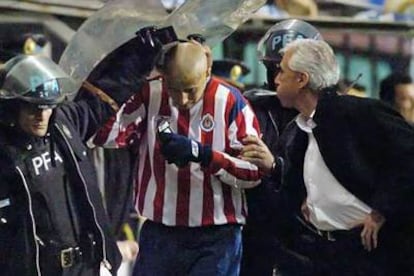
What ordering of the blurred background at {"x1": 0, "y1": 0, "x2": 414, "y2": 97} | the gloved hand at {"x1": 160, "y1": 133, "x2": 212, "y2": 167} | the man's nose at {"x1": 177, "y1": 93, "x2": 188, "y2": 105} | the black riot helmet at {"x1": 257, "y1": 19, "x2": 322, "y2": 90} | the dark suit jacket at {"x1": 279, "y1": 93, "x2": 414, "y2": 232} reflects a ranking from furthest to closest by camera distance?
the blurred background at {"x1": 0, "y1": 0, "x2": 414, "y2": 97}
the black riot helmet at {"x1": 257, "y1": 19, "x2": 322, "y2": 90}
the man's nose at {"x1": 177, "y1": 93, "x2": 188, "y2": 105}
the gloved hand at {"x1": 160, "y1": 133, "x2": 212, "y2": 167}
the dark suit jacket at {"x1": 279, "y1": 93, "x2": 414, "y2": 232}

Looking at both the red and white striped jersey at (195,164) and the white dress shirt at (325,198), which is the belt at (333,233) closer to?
the white dress shirt at (325,198)

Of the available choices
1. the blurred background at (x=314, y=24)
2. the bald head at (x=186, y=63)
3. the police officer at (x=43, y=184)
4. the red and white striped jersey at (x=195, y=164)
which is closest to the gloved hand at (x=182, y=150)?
the red and white striped jersey at (x=195, y=164)

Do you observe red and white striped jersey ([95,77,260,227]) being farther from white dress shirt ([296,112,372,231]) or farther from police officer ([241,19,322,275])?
white dress shirt ([296,112,372,231])

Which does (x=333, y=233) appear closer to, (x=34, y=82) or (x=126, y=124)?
(x=126, y=124)

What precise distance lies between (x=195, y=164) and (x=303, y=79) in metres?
0.68

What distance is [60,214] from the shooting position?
816 cm

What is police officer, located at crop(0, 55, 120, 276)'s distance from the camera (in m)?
8.06

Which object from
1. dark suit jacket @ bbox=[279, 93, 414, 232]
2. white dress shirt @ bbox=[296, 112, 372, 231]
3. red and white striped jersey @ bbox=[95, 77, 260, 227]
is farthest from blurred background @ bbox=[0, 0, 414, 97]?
dark suit jacket @ bbox=[279, 93, 414, 232]

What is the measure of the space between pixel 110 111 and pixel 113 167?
8.84ft

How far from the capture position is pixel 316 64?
8.12 metres

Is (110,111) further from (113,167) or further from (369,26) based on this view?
(369,26)

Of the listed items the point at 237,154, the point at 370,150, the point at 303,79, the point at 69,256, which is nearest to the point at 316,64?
the point at 303,79

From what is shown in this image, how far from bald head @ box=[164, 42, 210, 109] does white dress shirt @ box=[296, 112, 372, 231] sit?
1.79 ft

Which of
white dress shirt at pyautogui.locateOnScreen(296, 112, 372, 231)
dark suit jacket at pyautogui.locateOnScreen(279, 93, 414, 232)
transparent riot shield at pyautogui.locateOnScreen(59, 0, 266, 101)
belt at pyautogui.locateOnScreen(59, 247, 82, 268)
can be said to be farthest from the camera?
transparent riot shield at pyautogui.locateOnScreen(59, 0, 266, 101)
